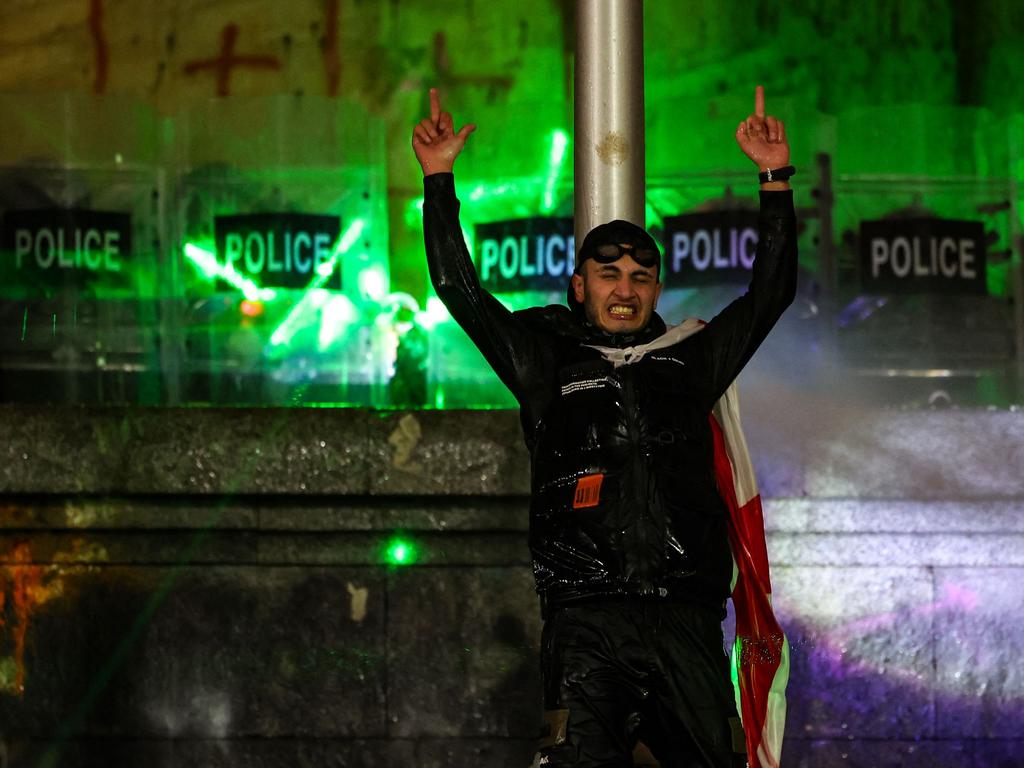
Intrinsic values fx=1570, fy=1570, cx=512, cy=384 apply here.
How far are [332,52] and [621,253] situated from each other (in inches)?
297

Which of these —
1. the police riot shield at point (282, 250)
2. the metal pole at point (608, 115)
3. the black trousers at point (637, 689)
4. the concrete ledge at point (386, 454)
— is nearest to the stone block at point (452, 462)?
the concrete ledge at point (386, 454)

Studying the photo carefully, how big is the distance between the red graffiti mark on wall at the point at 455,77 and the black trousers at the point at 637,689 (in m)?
7.76

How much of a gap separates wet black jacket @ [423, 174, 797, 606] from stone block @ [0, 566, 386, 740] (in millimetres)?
1854

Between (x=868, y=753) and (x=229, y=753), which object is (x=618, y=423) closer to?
(x=868, y=753)

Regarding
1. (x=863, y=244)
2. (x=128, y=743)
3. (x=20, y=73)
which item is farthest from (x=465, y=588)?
(x=20, y=73)

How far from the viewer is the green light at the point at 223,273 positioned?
1141cm

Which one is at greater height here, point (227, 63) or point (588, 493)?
A: point (227, 63)

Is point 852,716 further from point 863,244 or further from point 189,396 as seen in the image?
point 189,396

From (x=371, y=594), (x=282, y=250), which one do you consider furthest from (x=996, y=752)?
(x=282, y=250)

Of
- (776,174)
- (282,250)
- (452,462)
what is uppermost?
(282,250)

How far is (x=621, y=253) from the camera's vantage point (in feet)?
14.4

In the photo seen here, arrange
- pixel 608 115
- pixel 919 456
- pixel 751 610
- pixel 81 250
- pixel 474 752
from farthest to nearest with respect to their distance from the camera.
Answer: pixel 81 250
pixel 919 456
pixel 474 752
pixel 608 115
pixel 751 610

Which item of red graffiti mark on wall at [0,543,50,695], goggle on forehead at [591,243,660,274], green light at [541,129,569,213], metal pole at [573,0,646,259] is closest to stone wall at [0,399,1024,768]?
red graffiti mark on wall at [0,543,50,695]

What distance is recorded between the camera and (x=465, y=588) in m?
5.93
